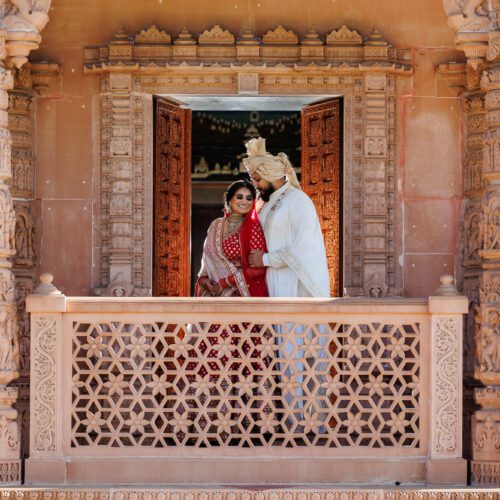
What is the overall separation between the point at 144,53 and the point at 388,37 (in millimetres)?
1818

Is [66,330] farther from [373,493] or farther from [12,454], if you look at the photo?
[373,493]

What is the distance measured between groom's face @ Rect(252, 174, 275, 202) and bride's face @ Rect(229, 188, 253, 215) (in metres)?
0.12

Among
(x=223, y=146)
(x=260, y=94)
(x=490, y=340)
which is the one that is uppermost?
(x=223, y=146)

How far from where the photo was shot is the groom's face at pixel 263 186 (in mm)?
9438

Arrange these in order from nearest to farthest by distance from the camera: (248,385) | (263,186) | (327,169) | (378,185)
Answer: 1. (248,385)
2. (263,186)
3. (378,185)
4. (327,169)

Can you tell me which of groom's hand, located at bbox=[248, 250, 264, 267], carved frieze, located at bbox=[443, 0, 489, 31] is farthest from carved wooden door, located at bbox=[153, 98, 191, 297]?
carved frieze, located at bbox=[443, 0, 489, 31]

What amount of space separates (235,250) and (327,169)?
5.19 ft

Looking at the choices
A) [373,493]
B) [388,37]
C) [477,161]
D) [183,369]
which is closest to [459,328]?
[373,493]

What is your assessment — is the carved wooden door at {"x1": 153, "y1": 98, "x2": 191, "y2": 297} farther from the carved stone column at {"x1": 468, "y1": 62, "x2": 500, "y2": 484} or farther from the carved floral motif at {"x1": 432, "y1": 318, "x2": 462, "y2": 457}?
the carved floral motif at {"x1": 432, "y1": 318, "x2": 462, "y2": 457}

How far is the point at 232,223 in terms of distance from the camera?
9.40 metres

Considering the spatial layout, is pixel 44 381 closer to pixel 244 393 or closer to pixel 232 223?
pixel 244 393

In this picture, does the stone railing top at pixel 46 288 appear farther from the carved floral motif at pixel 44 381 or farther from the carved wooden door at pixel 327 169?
the carved wooden door at pixel 327 169

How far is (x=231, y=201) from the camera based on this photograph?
9383 millimetres

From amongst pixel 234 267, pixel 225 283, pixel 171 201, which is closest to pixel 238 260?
pixel 234 267
